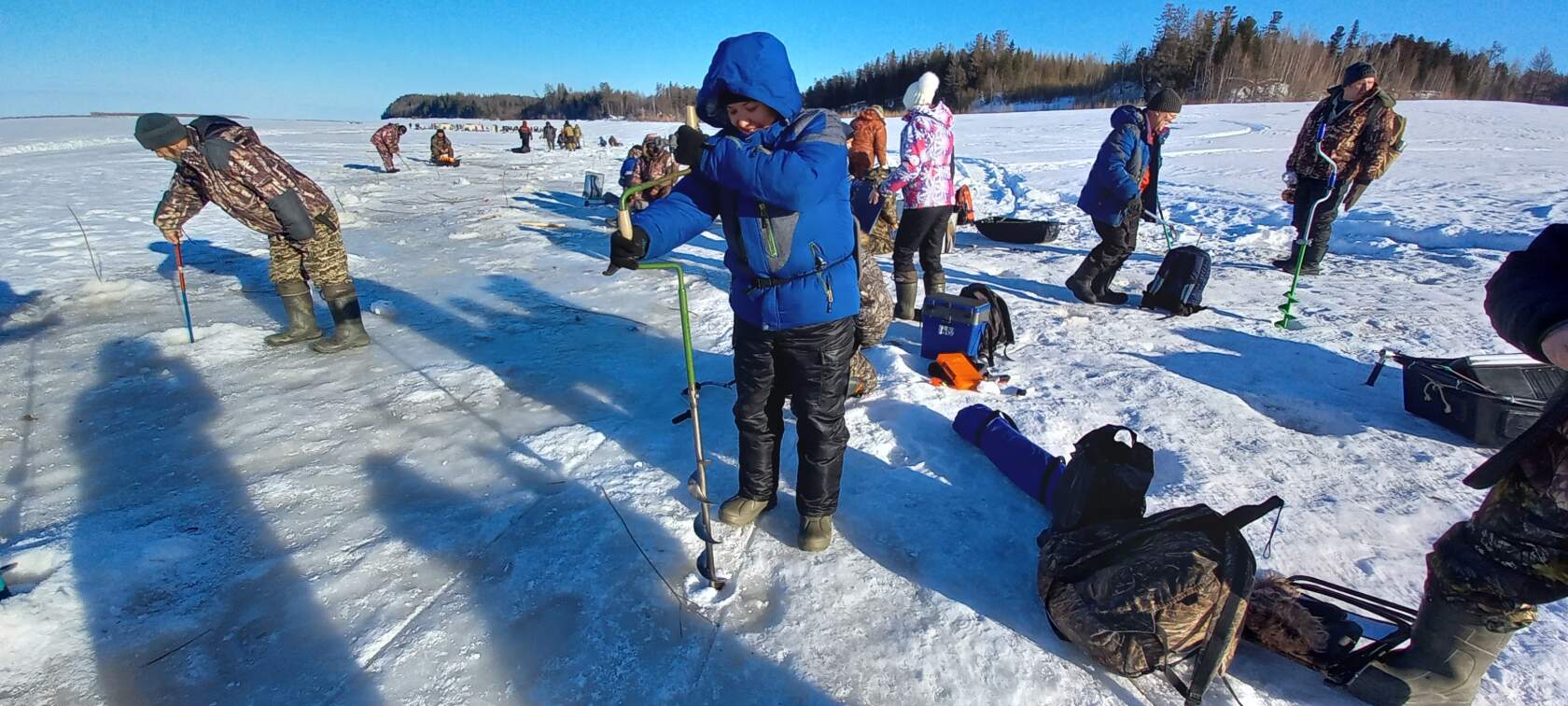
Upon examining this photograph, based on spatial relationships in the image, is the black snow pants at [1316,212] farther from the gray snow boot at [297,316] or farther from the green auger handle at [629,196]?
the gray snow boot at [297,316]

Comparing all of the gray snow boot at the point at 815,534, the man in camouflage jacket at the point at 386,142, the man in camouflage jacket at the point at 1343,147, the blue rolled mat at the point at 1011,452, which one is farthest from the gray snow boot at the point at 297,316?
the man in camouflage jacket at the point at 386,142

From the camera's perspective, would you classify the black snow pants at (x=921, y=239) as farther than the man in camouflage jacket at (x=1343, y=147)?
No

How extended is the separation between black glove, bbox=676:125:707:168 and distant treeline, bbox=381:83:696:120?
79713 mm

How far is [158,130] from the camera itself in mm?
4027

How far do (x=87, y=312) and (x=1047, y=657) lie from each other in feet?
25.9

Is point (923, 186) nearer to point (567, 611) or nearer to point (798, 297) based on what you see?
point (798, 297)

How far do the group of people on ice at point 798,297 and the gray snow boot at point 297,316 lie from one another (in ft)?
0.05

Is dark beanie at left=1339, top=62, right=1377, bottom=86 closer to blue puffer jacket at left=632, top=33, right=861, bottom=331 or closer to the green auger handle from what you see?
blue puffer jacket at left=632, top=33, right=861, bottom=331

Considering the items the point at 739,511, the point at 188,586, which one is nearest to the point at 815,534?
the point at 739,511

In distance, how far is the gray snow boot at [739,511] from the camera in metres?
2.82

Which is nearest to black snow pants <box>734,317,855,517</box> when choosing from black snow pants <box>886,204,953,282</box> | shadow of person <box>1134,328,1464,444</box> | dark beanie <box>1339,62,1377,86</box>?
shadow of person <box>1134,328,1464,444</box>

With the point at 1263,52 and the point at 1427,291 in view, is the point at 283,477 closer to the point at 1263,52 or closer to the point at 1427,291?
the point at 1427,291

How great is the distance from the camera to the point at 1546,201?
8039 mm

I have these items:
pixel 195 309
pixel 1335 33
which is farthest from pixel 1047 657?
pixel 1335 33
